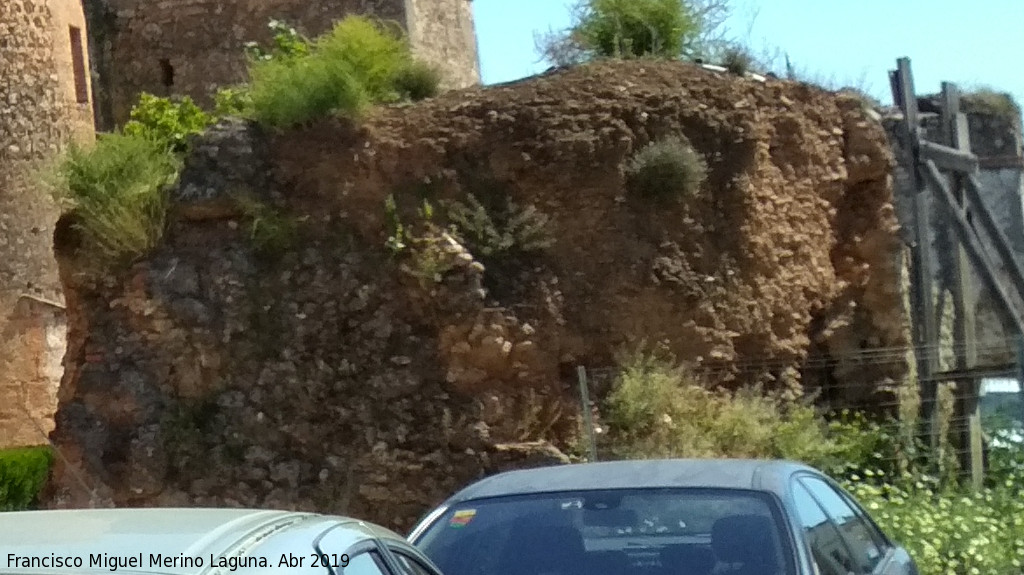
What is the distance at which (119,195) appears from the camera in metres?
11.2

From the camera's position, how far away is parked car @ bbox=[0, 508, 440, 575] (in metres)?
3.20

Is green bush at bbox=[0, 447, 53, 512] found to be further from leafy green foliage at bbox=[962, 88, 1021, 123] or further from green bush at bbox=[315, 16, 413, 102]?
leafy green foliage at bbox=[962, 88, 1021, 123]

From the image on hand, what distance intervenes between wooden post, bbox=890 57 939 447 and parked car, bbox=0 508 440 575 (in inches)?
352

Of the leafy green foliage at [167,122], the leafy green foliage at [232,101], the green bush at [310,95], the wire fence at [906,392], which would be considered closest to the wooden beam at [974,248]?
the wire fence at [906,392]

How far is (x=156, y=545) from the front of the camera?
10.9ft

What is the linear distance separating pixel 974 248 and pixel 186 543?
9.90 m

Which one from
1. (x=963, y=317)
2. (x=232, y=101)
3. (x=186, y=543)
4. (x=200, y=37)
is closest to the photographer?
(x=186, y=543)

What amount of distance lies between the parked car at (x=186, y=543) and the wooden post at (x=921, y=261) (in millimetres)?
8940

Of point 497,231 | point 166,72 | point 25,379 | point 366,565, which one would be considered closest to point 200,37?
point 166,72

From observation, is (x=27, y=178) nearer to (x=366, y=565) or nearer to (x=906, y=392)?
(x=906, y=392)

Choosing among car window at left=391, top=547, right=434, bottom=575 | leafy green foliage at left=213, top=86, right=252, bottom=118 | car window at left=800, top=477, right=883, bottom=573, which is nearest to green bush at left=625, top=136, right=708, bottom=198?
leafy green foliage at left=213, top=86, right=252, bottom=118

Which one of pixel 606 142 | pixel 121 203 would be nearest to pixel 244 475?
pixel 121 203

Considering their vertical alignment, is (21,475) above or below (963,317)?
below

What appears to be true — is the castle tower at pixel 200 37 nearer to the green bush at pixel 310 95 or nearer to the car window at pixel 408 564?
the green bush at pixel 310 95
